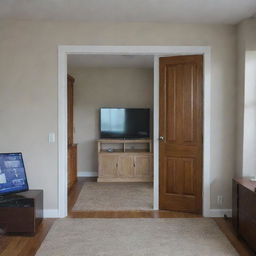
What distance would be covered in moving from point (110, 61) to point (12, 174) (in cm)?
334

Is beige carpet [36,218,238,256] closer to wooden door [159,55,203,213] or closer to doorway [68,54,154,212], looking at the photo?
wooden door [159,55,203,213]

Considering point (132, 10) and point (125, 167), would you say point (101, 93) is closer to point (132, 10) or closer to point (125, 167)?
point (125, 167)

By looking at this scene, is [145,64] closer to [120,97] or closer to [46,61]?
[120,97]

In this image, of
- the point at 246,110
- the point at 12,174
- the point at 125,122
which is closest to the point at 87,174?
the point at 125,122

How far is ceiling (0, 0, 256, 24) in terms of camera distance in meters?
3.18

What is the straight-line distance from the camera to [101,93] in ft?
22.4

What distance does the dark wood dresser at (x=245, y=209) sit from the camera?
2.83 metres

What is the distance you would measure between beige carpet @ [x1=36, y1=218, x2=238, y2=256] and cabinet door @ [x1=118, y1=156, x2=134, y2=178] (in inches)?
96.4

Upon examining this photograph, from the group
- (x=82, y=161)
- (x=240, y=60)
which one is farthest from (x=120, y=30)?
(x=82, y=161)

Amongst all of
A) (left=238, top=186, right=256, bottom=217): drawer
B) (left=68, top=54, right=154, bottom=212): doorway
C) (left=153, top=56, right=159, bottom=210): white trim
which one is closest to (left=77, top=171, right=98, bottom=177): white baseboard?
(left=68, top=54, right=154, bottom=212): doorway

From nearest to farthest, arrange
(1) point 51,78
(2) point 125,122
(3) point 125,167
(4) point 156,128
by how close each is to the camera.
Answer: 1. (1) point 51,78
2. (4) point 156,128
3. (3) point 125,167
4. (2) point 125,122

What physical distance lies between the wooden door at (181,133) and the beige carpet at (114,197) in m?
0.53

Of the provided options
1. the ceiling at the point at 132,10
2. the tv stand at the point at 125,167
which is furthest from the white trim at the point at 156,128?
the tv stand at the point at 125,167

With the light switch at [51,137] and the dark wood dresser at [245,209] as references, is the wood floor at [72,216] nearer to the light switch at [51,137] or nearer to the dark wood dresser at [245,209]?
the dark wood dresser at [245,209]
